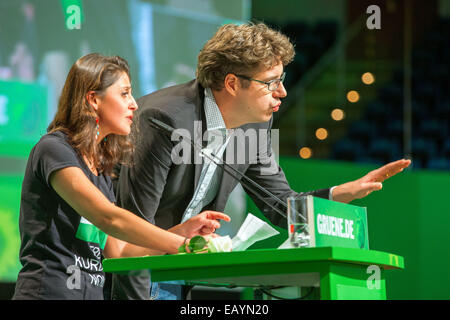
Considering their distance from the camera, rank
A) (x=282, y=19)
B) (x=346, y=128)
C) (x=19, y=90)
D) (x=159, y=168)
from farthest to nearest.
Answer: (x=282, y=19), (x=346, y=128), (x=19, y=90), (x=159, y=168)

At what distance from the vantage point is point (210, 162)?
2.33 metres

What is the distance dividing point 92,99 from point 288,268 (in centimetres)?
89

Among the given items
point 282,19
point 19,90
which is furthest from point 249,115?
point 282,19

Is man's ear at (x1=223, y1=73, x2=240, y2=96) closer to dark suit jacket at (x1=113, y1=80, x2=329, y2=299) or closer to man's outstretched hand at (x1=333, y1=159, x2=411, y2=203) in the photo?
dark suit jacket at (x1=113, y1=80, x2=329, y2=299)

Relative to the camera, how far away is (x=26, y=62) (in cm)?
353

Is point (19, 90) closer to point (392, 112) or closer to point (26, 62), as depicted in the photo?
point (26, 62)

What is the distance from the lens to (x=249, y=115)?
2.36 m

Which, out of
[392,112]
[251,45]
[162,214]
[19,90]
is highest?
[392,112]

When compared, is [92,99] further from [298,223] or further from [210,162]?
[298,223]

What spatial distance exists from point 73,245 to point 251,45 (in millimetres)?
1050

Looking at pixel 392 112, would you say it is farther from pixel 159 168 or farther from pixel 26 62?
pixel 159 168

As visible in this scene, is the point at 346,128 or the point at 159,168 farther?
the point at 346,128
